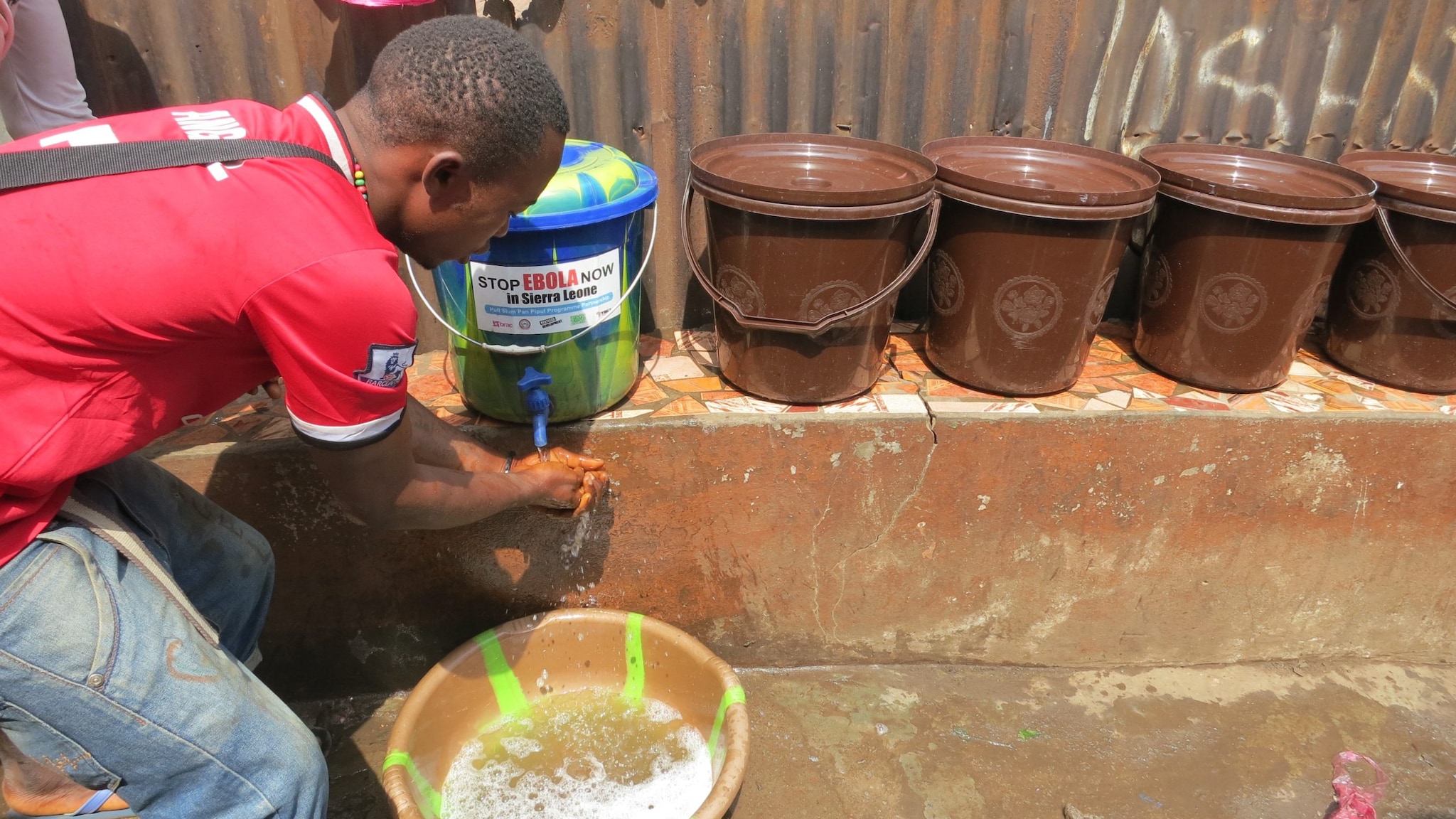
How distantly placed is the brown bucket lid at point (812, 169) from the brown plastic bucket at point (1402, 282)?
4.85ft

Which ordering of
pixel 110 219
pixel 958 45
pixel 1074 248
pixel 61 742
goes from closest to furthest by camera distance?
1. pixel 110 219
2. pixel 61 742
3. pixel 1074 248
4. pixel 958 45

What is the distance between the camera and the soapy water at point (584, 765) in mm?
2172

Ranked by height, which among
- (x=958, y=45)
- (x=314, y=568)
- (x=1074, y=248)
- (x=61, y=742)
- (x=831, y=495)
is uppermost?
(x=958, y=45)

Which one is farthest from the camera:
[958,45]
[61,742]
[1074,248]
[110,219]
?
[958,45]

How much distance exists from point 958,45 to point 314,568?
2.54 meters

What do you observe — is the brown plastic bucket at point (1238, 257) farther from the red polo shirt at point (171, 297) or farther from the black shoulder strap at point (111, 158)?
the black shoulder strap at point (111, 158)

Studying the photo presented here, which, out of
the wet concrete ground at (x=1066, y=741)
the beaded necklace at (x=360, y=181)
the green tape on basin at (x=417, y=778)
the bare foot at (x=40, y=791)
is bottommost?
the wet concrete ground at (x=1066, y=741)

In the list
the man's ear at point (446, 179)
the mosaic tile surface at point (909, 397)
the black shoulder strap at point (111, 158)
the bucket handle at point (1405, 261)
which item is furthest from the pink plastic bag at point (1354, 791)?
the black shoulder strap at point (111, 158)

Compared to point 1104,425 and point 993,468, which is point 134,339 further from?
point 1104,425

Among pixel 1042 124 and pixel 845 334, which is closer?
pixel 845 334

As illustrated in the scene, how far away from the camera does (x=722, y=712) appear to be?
7.18ft

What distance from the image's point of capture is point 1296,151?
10.5 feet

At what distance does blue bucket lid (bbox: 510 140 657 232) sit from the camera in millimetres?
2049

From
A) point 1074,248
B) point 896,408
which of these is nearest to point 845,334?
point 896,408
